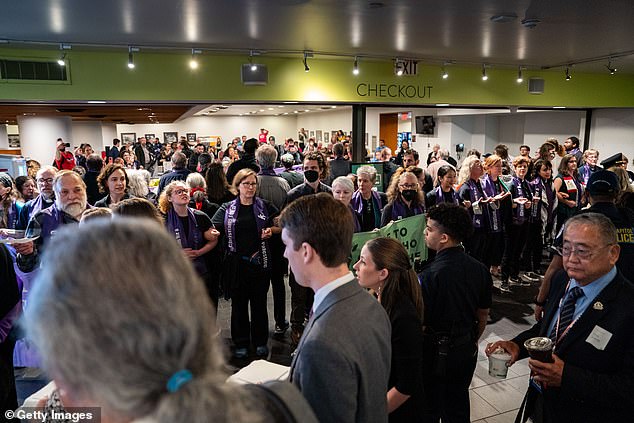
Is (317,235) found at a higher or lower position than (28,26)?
lower

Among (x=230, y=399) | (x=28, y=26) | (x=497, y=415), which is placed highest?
(x=28, y=26)

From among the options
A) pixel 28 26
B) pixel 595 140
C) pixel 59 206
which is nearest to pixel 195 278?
pixel 59 206

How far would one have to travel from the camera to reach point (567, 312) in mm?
1988

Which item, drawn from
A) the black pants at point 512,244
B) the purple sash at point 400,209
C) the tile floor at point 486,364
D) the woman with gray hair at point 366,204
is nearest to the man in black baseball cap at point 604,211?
the tile floor at point 486,364

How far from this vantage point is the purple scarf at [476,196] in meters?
5.59

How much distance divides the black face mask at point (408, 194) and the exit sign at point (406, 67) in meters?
3.86

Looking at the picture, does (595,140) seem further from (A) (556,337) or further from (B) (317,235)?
(B) (317,235)

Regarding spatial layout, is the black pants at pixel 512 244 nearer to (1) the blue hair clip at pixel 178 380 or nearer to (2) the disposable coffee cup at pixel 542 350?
(2) the disposable coffee cup at pixel 542 350

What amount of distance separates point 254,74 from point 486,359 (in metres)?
5.45

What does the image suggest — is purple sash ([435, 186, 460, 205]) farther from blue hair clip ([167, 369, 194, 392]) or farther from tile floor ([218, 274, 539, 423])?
blue hair clip ([167, 369, 194, 392])

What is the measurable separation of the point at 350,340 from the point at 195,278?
0.69m

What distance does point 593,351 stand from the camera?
1.79m

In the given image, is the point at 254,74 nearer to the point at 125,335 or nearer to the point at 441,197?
the point at 441,197

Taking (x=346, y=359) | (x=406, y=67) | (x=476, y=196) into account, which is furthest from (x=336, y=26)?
(x=346, y=359)
